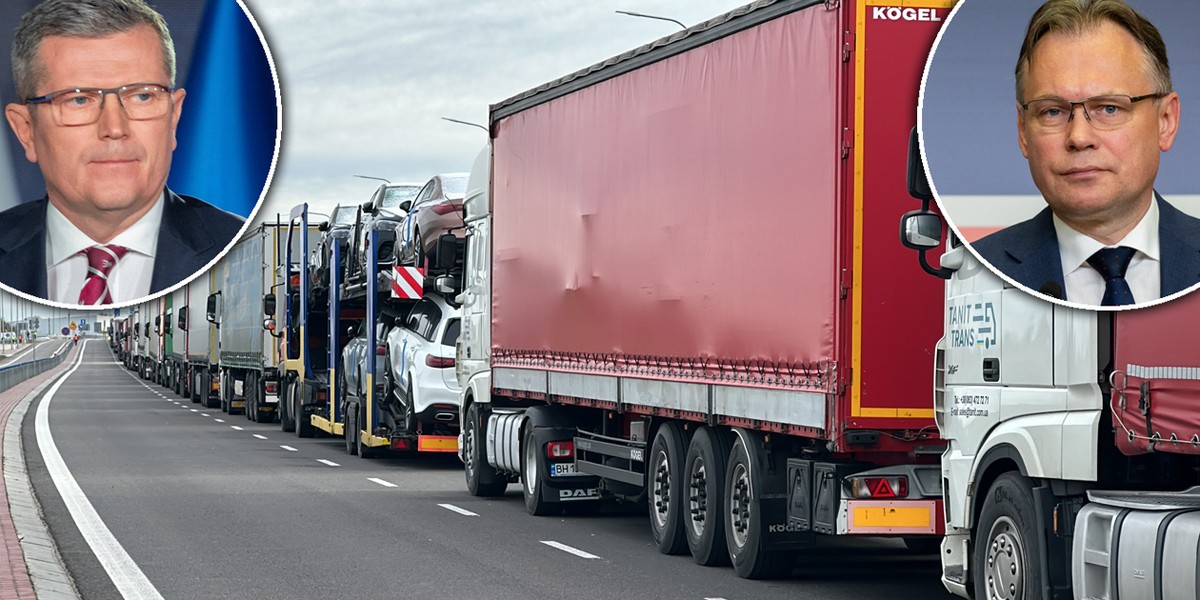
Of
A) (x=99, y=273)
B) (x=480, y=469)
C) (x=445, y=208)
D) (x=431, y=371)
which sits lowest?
(x=480, y=469)

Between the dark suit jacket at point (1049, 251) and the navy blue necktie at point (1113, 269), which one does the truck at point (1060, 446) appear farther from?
the navy blue necktie at point (1113, 269)

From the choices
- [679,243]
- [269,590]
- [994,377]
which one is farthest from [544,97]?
[994,377]

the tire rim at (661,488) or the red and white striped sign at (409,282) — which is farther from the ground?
the red and white striped sign at (409,282)

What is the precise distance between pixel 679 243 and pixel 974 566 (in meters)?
4.74

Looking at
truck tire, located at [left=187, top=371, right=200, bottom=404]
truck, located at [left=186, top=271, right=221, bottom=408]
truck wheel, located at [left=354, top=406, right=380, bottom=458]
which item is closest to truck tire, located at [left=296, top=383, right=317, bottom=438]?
truck wheel, located at [left=354, top=406, right=380, bottom=458]

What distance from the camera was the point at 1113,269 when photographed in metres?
3.22

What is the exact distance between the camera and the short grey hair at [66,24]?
158cm

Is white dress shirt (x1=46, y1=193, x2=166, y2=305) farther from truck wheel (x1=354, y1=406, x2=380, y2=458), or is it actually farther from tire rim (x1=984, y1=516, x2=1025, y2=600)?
truck wheel (x1=354, y1=406, x2=380, y2=458)

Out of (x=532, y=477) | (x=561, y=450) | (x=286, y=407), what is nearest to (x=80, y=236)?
(x=561, y=450)

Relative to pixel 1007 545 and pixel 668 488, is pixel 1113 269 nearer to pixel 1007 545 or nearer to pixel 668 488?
pixel 1007 545

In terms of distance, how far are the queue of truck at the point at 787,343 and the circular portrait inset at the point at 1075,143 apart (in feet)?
0.79

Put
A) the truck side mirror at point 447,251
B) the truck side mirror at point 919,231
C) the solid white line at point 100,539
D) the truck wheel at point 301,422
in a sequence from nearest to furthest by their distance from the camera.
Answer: the truck side mirror at point 919,231 → the solid white line at point 100,539 → the truck side mirror at point 447,251 → the truck wheel at point 301,422

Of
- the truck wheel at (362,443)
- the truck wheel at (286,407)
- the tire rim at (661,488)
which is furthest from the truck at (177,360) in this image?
the tire rim at (661,488)

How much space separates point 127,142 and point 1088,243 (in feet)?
7.00
